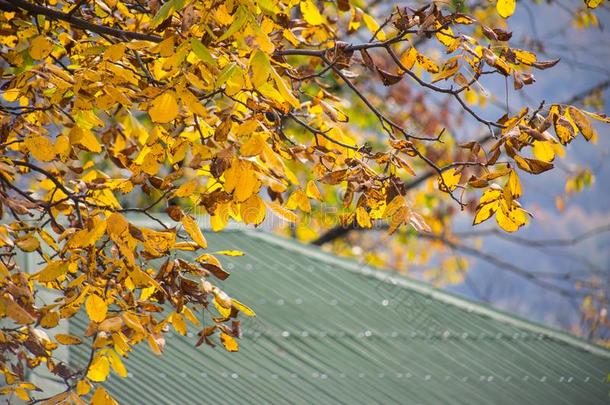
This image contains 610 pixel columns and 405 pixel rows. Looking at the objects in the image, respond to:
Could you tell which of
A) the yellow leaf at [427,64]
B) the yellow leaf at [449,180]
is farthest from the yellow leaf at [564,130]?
the yellow leaf at [427,64]

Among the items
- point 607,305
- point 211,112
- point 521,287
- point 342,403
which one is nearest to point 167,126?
point 211,112

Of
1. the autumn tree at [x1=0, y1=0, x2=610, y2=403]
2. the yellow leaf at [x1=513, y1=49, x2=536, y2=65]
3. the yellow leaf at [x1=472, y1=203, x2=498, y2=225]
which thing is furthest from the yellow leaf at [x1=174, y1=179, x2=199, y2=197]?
the yellow leaf at [x1=513, y1=49, x2=536, y2=65]

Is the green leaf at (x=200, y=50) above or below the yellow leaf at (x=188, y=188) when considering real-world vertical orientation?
above

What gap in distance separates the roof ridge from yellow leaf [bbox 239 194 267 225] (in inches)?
186

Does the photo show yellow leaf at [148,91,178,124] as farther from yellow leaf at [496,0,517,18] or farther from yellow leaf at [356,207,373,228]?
yellow leaf at [496,0,517,18]

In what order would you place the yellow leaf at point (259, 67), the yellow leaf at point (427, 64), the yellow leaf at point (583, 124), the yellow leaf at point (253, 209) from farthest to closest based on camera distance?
the yellow leaf at point (427, 64) < the yellow leaf at point (583, 124) < the yellow leaf at point (253, 209) < the yellow leaf at point (259, 67)

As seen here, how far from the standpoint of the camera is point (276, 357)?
21.3 feet

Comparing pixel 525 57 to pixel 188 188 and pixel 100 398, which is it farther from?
pixel 100 398

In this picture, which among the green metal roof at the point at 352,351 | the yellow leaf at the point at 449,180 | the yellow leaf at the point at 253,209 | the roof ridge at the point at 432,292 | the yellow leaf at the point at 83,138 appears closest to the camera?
the yellow leaf at the point at 253,209

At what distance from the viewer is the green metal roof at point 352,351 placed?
603cm

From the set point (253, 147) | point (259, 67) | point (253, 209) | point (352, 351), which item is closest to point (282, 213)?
point (253, 209)

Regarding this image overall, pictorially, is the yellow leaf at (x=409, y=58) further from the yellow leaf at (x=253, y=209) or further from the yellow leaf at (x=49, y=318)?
the yellow leaf at (x=49, y=318)

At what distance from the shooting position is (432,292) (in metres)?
8.25

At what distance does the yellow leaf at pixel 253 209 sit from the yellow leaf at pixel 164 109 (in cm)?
38
